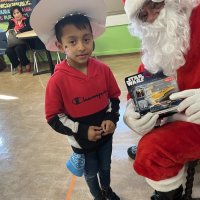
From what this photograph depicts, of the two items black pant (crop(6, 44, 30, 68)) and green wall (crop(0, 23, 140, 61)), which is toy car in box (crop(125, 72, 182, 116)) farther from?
black pant (crop(6, 44, 30, 68))

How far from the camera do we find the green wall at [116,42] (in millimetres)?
4660

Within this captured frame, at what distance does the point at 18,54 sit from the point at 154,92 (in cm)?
402

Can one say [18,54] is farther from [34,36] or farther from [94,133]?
[94,133]

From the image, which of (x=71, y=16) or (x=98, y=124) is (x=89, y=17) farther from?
(x=98, y=124)

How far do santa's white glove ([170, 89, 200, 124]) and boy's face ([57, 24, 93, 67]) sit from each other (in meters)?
0.41

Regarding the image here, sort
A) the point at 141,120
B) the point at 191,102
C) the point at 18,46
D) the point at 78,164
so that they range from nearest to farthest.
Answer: the point at 191,102, the point at 141,120, the point at 78,164, the point at 18,46

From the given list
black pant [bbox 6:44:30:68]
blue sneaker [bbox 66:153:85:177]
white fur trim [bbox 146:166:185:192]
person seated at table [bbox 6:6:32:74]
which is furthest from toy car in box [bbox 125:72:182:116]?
black pant [bbox 6:44:30:68]

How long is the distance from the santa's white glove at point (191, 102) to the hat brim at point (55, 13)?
19.8 inches

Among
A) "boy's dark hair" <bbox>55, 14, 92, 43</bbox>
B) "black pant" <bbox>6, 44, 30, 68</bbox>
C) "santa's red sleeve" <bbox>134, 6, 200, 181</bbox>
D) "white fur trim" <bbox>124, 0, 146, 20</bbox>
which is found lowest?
"black pant" <bbox>6, 44, 30, 68</bbox>

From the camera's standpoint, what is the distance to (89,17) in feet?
4.17

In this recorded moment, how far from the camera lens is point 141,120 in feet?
4.00

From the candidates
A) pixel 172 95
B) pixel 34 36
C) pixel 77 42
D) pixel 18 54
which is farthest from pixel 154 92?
pixel 18 54

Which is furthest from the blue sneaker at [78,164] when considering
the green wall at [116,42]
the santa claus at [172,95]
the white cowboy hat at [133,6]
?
the green wall at [116,42]

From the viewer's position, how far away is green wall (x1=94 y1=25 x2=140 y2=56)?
15.3 feet
